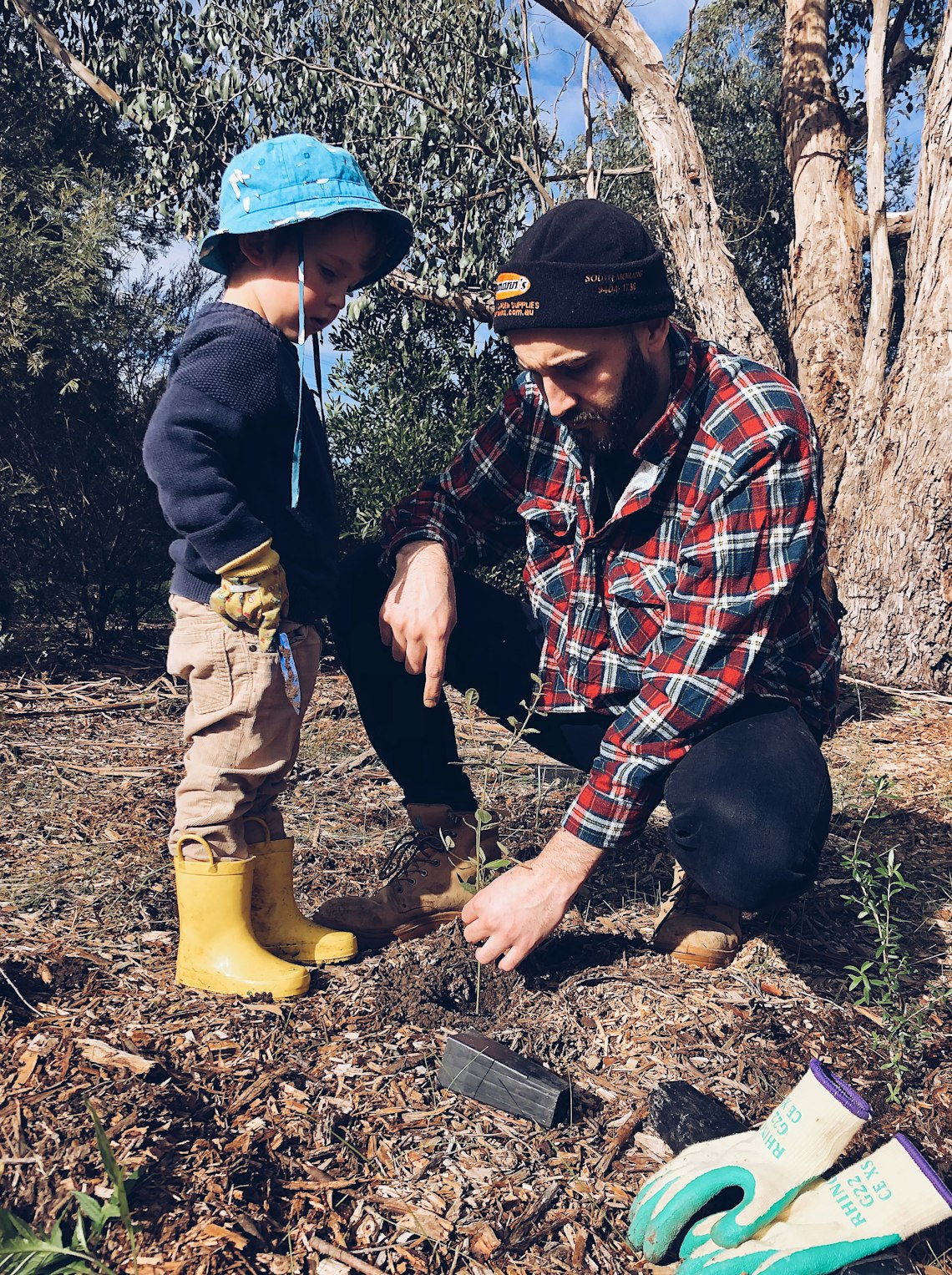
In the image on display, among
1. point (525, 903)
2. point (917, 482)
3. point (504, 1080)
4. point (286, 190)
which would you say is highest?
point (286, 190)

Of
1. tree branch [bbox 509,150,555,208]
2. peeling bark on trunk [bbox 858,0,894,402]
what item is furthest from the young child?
peeling bark on trunk [bbox 858,0,894,402]

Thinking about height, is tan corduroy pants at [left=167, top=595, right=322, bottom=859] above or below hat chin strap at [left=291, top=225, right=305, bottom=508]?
below

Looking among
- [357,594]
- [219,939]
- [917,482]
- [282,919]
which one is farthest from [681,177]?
[219,939]

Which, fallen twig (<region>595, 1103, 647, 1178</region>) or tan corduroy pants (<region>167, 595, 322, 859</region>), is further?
tan corduroy pants (<region>167, 595, 322, 859</region>)

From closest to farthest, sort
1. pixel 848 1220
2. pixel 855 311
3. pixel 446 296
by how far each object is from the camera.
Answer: pixel 848 1220
pixel 446 296
pixel 855 311

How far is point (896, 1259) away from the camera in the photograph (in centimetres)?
157

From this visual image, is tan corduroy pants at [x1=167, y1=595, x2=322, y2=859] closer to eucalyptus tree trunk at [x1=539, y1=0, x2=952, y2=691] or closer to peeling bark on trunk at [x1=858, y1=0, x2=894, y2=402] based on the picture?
eucalyptus tree trunk at [x1=539, y1=0, x2=952, y2=691]

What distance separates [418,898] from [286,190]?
1912mm

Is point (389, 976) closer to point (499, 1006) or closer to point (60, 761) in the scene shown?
point (499, 1006)

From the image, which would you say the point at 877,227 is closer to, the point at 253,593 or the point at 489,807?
the point at 489,807

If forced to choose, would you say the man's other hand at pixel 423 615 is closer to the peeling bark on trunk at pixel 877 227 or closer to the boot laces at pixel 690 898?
the boot laces at pixel 690 898

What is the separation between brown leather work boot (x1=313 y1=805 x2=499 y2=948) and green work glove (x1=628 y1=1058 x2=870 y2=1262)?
1.05 meters

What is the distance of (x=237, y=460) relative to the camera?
2494 mm

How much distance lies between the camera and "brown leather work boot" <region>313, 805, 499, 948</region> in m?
2.72
